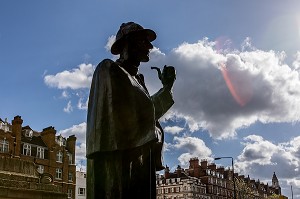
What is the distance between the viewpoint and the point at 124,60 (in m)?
4.95

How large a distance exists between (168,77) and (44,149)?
51511 millimetres

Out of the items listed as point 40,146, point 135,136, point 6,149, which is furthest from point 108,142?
point 40,146

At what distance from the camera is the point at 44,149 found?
54.4 m

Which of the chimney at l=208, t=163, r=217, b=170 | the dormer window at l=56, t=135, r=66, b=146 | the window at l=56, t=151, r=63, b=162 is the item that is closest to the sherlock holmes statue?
the window at l=56, t=151, r=63, b=162

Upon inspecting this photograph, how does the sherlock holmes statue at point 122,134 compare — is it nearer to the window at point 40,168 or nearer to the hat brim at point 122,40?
the hat brim at point 122,40

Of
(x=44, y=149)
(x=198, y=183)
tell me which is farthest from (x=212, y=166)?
(x=44, y=149)

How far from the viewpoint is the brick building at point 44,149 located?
49487mm

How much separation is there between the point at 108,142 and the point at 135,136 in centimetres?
30

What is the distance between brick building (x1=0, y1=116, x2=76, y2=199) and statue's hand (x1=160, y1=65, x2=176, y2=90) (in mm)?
46170

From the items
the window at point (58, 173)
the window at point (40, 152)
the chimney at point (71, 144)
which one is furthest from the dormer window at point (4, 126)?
the chimney at point (71, 144)

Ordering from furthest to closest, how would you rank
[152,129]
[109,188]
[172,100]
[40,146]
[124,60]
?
[40,146]
[172,100]
[124,60]
[152,129]
[109,188]

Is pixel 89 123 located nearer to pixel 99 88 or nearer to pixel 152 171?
pixel 99 88

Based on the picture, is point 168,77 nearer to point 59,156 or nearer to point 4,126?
point 4,126

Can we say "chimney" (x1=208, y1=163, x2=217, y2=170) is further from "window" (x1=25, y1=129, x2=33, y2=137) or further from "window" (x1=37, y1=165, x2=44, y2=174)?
"window" (x1=25, y1=129, x2=33, y2=137)
